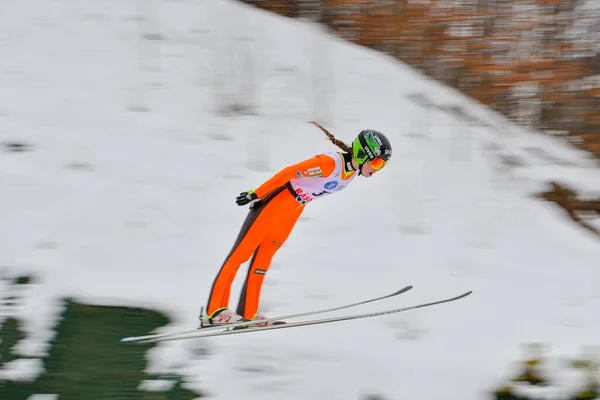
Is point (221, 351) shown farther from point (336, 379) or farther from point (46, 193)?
point (46, 193)

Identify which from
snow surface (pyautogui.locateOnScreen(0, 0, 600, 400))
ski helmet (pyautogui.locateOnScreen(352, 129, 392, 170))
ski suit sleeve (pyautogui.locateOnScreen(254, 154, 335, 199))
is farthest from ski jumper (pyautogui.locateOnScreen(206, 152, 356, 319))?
snow surface (pyautogui.locateOnScreen(0, 0, 600, 400))

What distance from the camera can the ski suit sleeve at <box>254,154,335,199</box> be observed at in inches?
184

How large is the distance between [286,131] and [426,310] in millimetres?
3115

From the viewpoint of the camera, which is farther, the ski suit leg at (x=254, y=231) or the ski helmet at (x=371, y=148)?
the ski suit leg at (x=254, y=231)

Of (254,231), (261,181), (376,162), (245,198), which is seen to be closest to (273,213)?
(254,231)

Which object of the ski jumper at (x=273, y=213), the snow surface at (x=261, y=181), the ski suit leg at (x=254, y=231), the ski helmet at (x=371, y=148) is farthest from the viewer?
the snow surface at (x=261, y=181)

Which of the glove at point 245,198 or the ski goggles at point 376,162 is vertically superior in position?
the ski goggles at point 376,162

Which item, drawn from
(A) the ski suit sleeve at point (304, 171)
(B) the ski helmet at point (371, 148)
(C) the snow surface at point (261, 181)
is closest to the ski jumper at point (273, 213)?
(A) the ski suit sleeve at point (304, 171)

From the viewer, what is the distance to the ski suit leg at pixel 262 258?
4.94 m

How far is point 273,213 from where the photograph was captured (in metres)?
4.88

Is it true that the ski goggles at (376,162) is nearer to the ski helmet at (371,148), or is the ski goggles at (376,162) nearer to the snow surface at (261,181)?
the ski helmet at (371,148)

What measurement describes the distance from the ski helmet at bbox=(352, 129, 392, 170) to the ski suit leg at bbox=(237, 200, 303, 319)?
0.55 m

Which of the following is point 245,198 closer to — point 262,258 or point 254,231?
point 254,231

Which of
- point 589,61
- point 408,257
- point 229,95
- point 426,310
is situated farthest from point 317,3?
point 426,310
